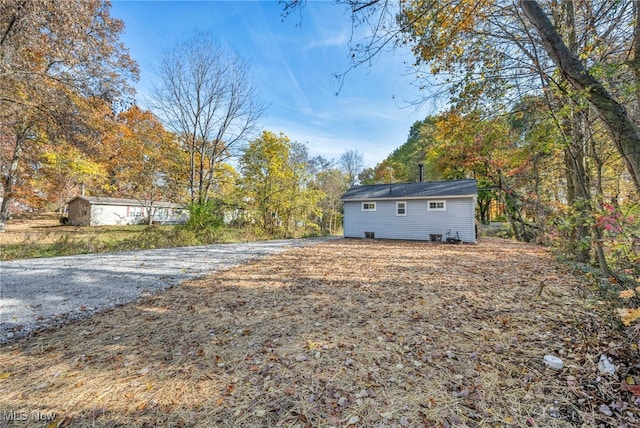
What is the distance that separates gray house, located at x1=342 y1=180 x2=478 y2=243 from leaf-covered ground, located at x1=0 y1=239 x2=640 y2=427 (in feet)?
27.0

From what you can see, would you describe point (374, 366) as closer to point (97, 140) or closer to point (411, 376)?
point (411, 376)

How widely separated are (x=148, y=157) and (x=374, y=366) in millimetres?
20000

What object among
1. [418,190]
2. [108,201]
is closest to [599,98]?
[418,190]

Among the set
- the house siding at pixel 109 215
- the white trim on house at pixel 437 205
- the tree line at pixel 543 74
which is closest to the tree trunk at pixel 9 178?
the house siding at pixel 109 215

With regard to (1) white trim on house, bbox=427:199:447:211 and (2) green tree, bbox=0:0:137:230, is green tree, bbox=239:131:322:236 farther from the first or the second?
(2) green tree, bbox=0:0:137:230

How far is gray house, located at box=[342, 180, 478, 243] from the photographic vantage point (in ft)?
38.0

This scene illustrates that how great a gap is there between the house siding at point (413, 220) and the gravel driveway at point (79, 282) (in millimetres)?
7846

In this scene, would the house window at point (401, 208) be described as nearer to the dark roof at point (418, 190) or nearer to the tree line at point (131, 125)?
the dark roof at point (418, 190)

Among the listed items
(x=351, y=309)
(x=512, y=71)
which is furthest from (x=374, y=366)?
(x=512, y=71)

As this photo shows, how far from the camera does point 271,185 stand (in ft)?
49.2

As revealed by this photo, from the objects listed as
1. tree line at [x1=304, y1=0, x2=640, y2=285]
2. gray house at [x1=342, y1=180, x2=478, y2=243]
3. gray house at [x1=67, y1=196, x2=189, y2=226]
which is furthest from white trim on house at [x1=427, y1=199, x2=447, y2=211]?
gray house at [x1=67, y1=196, x2=189, y2=226]

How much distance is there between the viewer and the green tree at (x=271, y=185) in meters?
15.0

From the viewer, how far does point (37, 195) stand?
775 inches

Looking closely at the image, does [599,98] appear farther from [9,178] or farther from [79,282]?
[9,178]
